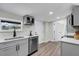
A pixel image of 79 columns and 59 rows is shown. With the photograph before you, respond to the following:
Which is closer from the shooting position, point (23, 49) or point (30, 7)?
point (23, 49)

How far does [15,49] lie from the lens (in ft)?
10.6

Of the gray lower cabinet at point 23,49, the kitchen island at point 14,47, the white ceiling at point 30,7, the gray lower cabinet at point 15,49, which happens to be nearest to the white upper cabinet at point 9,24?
the white ceiling at point 30,7

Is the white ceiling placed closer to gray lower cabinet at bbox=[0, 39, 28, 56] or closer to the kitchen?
the kitchen

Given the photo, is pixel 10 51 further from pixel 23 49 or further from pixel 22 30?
pixel 22 30

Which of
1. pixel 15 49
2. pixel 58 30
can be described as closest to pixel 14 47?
pixel 15 49

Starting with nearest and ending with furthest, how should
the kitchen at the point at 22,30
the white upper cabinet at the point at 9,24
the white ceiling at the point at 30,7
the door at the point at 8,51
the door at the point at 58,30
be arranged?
the door at the point at 8,51 < the kitchen at the point at 22,30 < the white ceiling at the point at 30,7 < the white upper cabinet at the point at 9,24 < the door at the point at 58,30

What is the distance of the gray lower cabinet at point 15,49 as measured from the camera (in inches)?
108

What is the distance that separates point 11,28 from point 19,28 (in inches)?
22.8

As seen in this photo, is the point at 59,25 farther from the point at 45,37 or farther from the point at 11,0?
the point at 11,0

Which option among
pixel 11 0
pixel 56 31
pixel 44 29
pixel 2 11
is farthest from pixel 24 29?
pixel 56 31

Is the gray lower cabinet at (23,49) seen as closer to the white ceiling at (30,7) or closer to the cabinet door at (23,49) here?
the cabinet door at (23,49)

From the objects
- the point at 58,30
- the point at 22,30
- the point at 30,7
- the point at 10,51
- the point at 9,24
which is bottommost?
the point at 10,51

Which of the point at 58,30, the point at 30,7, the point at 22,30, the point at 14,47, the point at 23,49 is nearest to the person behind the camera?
the point at 14,47

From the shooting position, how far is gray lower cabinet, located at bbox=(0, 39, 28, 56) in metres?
2.73
